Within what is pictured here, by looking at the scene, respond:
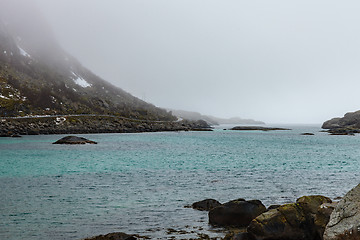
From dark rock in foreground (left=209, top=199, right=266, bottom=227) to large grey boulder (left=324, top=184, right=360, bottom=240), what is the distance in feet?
22.6

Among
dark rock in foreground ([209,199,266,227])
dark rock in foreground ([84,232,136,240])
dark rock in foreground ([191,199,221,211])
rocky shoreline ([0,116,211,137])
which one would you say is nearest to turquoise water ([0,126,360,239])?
dark rock in foreground ([191,199,221,211])

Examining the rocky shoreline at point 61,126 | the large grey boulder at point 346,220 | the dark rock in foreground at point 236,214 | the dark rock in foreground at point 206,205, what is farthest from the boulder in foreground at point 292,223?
the rocky shoreline at point 61,126

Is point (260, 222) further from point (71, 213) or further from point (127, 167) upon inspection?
point (127, 167)

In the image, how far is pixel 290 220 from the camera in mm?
16156

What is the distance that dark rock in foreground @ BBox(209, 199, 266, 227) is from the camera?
18750mm

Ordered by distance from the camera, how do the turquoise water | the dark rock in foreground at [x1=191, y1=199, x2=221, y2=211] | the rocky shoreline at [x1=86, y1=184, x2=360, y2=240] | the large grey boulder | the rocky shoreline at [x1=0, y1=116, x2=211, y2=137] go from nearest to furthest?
the large grey boulder, the rocky shoreline at [x1=86, y1=184, x2=360, y2=240], the turquoise water, the dark rock in foreground at [x1=191, y1=199, x2=221, y2=211], the rocky shoreline at [x1=0, y1=116, x2=211, y2=137]

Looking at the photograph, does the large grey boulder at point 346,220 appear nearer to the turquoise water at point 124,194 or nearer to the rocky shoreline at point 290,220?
the rocky shoreline at point 290,220

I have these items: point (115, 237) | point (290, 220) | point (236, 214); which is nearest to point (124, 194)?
point (115, 237)

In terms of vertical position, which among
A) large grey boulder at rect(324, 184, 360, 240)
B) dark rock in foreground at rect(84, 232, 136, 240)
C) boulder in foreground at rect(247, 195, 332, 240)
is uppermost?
large grey boulder at rect(324, 184, 360, 240)

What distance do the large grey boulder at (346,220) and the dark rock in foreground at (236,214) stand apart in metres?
6.90

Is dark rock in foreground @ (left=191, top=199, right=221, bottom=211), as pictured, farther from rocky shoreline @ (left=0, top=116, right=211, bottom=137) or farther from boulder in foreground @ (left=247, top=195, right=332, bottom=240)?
rocky shoreline @ (left=0, top=116, right=211, bottom=137)

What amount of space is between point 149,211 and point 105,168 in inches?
1029

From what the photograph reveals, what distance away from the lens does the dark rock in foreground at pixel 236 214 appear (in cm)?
1875

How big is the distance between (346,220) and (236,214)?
7.87 m
